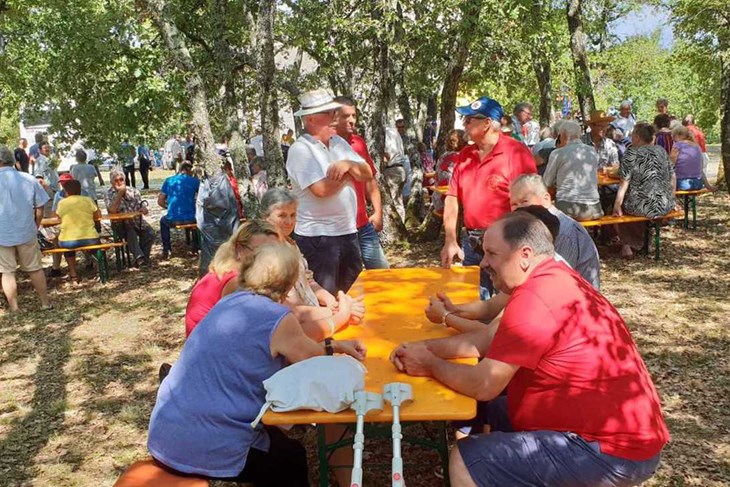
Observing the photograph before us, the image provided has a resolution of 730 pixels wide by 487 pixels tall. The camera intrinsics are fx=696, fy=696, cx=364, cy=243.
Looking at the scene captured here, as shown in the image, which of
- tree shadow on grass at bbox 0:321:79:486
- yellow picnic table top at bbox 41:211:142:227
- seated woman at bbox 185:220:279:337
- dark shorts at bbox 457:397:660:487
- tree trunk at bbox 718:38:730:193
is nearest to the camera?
dark shorts at bbox 457:397:660:487

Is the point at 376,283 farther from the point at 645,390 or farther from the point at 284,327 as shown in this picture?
the point at 645,390

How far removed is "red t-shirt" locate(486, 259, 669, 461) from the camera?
2316mm

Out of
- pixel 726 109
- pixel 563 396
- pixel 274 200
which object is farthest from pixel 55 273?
pixel 726 109

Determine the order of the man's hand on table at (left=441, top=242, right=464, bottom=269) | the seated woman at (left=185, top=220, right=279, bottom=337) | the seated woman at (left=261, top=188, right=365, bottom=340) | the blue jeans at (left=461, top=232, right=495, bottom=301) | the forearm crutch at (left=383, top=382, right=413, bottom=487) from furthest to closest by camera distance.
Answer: the man's hand on table at (left=441, top=242, right=464, bottom=269) < the blue jeans at (left=461, top=232, right=495, bottom=301) < the seated woman at (left=185, top=220, right=279, bottom=337) < the seated woman at (left=261, top=188, right=365, bottom=340) < the forearm crutch at (left=383, top=382, right=413, bottom=487)

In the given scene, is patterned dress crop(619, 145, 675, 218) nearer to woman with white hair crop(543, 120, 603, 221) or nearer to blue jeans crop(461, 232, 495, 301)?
woman with white hair crop(543, 120, 603, 221)

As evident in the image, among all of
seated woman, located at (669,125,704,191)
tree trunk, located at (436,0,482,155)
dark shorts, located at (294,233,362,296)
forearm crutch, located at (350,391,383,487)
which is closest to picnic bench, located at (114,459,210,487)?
forearm crutch, located at (350,391,383,487)

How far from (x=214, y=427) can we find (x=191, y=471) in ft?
0.61

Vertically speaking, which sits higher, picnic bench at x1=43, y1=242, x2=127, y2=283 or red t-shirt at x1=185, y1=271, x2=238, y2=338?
red t-shirt at x1=185, y1=271, x2=238, y2=338

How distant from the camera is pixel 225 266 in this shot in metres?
3.44

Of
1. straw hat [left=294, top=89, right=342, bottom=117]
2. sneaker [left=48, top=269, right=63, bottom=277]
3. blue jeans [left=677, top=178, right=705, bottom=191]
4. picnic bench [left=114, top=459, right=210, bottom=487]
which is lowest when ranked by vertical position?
sneaker [left=48, top=269, right=63, bottom=277]

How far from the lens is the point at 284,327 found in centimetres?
262

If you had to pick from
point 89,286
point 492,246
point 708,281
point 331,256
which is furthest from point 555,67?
point 492,246

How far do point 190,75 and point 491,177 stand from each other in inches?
183

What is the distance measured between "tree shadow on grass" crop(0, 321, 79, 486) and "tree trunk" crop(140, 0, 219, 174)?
264cm
